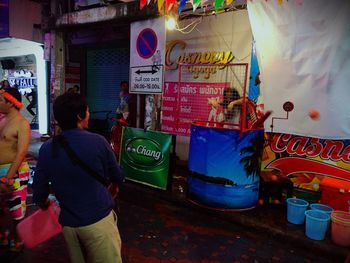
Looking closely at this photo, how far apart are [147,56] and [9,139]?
4.24 m

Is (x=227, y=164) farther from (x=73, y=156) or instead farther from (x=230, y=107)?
(x=73, y=156)

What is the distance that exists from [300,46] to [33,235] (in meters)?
4.72

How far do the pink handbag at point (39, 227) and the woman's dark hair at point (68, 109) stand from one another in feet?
2.70

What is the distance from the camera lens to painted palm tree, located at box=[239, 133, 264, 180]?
5195 mm

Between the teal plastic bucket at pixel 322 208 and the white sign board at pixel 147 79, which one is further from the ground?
the white sign board at pixel 147 79

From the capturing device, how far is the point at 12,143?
12.0ft

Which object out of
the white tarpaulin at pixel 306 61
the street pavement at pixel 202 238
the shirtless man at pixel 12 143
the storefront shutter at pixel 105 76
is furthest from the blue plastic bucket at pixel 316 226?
the storefront shutter at pixel 105 76

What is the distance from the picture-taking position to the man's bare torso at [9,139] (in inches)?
143

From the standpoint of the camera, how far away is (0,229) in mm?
3883

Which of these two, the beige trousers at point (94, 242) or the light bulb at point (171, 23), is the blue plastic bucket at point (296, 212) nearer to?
the beige trousers at point (94, 242)

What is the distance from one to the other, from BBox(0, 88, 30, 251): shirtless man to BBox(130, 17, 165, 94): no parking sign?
367 cm

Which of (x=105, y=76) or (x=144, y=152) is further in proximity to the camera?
(x=105, y=76)

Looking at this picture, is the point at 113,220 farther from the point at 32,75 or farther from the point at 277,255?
the point at 32,75

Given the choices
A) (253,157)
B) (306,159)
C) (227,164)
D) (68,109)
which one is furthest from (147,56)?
(68,109)
